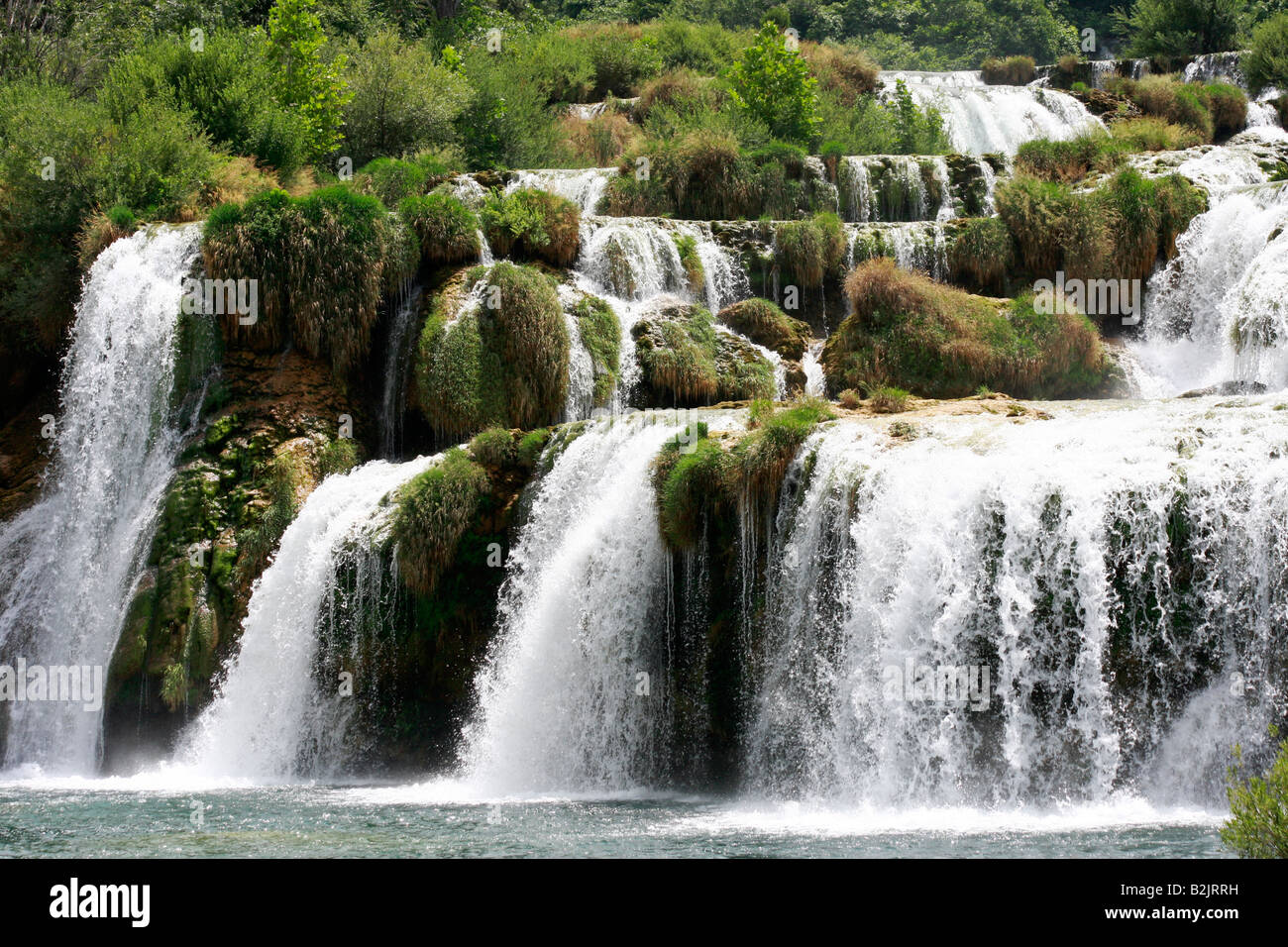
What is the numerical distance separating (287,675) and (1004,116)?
2205 centimetres

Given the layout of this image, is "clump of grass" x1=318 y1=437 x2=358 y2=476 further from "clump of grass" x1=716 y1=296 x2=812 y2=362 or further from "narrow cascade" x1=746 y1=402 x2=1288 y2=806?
"narrow cascade" x1=746 y1=402 x2=1288 y2=806

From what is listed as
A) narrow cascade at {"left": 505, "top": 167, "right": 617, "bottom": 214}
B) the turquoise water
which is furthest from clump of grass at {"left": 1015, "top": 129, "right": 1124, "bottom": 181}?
the turquoise water

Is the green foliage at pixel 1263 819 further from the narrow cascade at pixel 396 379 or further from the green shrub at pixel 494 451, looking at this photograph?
the narrow cascade at pixel 396 379

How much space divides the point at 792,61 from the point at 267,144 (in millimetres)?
11753

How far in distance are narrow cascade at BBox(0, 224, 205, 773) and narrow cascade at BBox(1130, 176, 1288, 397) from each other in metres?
14.0

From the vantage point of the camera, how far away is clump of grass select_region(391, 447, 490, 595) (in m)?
15.2

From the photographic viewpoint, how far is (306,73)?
83.5 ft

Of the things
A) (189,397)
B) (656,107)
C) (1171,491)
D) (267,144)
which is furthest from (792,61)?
(1171,491)

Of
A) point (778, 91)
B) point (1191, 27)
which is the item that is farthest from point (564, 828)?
point (1191, 27)

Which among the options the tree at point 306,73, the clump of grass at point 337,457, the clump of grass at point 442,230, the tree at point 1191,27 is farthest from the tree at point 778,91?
the clump of grass at point 337,457

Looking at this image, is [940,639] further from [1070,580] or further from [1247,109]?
[1247,109]

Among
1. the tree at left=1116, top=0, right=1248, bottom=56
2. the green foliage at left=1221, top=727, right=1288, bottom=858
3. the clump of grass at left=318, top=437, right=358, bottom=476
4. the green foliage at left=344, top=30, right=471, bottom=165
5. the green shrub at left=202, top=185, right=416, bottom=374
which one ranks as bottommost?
the green foliage at left=1221, top=727, right=1288, bottom=858

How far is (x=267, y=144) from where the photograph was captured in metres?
22.7

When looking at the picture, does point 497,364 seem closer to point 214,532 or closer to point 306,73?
point 214,532
